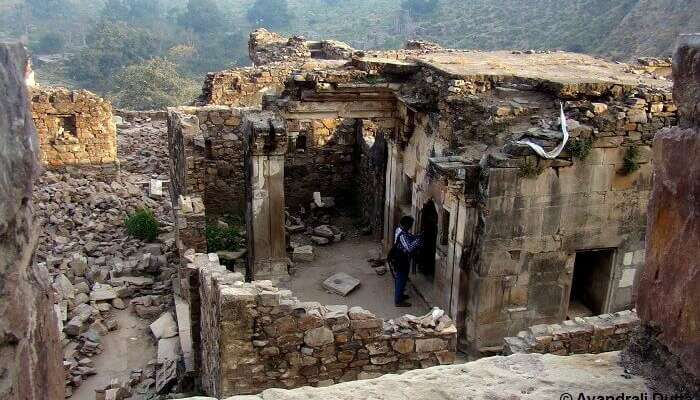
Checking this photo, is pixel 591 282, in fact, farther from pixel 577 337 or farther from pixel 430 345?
pixel 430 345

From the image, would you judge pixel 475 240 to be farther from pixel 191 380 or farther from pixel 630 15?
pixel 630 15

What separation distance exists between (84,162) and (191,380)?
9.88 m

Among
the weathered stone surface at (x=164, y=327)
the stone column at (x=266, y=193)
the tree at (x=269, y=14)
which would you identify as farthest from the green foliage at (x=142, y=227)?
the tree at (x=269, y=14)

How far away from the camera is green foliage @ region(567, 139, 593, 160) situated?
802 centimetres

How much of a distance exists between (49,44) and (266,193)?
50.9 metres

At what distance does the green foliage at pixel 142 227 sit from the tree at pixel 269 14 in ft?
173

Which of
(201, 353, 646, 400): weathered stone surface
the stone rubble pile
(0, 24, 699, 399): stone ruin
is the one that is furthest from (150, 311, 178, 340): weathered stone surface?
(201, 353, 646, 400): weathered stone surface

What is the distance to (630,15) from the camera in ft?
116

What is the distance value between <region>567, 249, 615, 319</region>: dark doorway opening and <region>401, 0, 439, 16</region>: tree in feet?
148

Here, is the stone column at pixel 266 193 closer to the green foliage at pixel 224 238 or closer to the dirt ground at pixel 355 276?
the dirt ground at pixel 355 276

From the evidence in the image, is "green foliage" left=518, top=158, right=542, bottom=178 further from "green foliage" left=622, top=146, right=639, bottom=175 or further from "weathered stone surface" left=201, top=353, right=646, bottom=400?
"weathered stone surface" left=201, top=353, right=646, bottom=400

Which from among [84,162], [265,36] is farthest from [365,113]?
[265,36]

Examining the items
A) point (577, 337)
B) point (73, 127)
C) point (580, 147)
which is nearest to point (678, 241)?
point (577, 337)

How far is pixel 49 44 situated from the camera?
53.7 m
